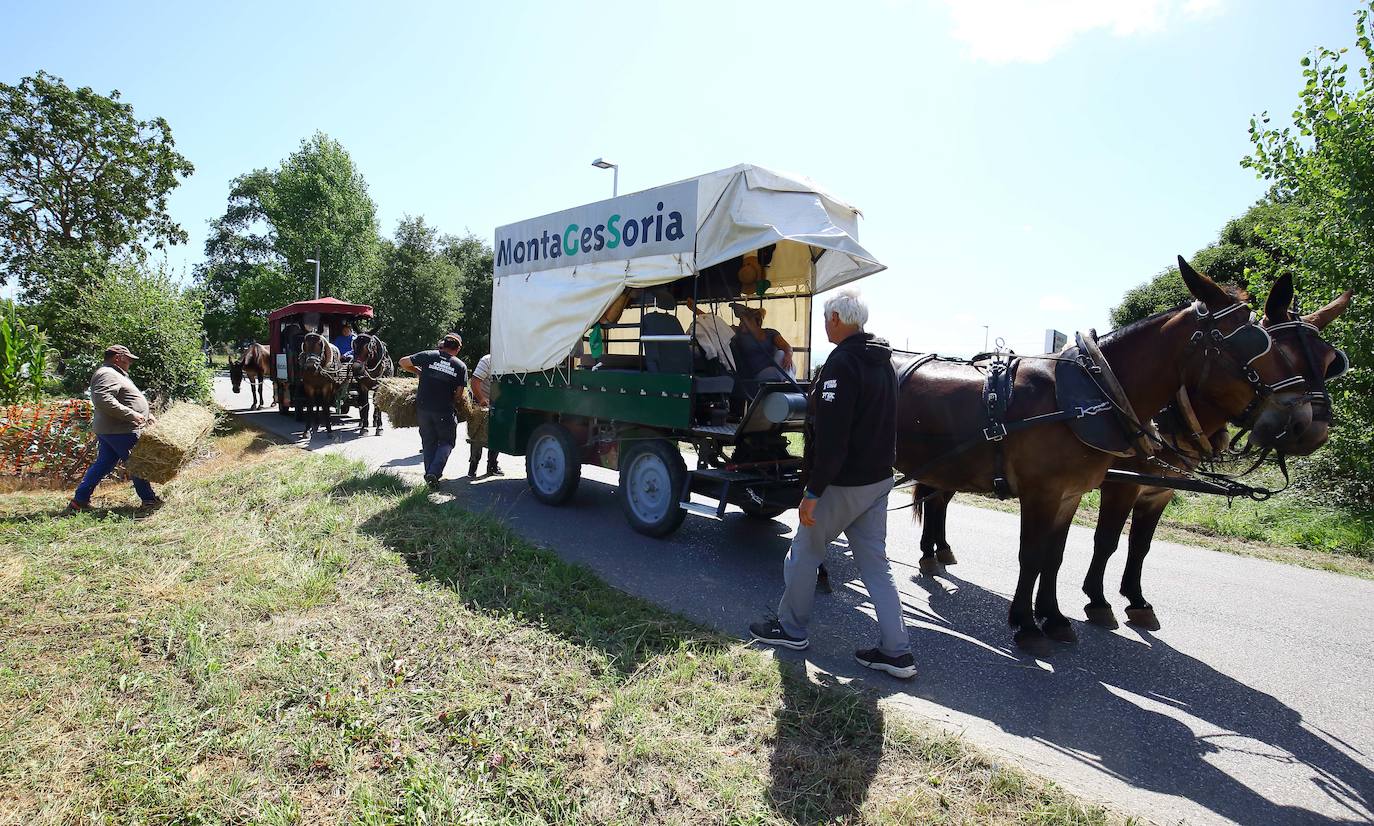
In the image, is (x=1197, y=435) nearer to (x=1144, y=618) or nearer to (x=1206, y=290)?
(x=1206, y=290)

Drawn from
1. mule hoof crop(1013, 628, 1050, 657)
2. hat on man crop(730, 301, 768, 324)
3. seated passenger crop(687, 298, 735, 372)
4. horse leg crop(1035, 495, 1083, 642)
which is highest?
hat on man crop(730, 301, 768, 324)

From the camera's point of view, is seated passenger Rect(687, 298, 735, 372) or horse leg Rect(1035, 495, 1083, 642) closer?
horse leg Rect(1035, 495, 1083, 642)

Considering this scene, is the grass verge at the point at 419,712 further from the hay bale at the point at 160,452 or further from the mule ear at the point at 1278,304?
the mule ear at the point at 1278,304

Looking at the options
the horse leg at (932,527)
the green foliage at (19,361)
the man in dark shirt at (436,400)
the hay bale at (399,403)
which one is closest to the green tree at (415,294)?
the green foliage at (19,361)

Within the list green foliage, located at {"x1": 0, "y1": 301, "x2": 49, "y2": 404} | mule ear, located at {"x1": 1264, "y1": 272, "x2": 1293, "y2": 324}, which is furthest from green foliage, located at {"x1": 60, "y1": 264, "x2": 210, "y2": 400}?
mule ear, located at {"x1": 1264, "y1": 272, "x2": 1293, "y2": 324}

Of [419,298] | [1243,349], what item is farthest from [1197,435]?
[419,298]

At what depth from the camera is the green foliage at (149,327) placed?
11.1 metres

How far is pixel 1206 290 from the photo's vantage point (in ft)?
14.1

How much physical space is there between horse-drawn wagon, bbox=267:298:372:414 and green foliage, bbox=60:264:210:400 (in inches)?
107

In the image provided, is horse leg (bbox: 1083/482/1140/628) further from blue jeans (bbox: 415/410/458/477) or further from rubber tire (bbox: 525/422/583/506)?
blue jeans (bbox: 415/410/458/477)

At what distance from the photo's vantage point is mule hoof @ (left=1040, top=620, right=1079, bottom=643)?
14.9ft

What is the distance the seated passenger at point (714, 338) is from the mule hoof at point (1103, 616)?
3.52 metres

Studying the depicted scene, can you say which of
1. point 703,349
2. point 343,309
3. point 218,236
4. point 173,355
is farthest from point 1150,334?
point 218,236

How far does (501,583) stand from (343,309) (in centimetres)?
1493
